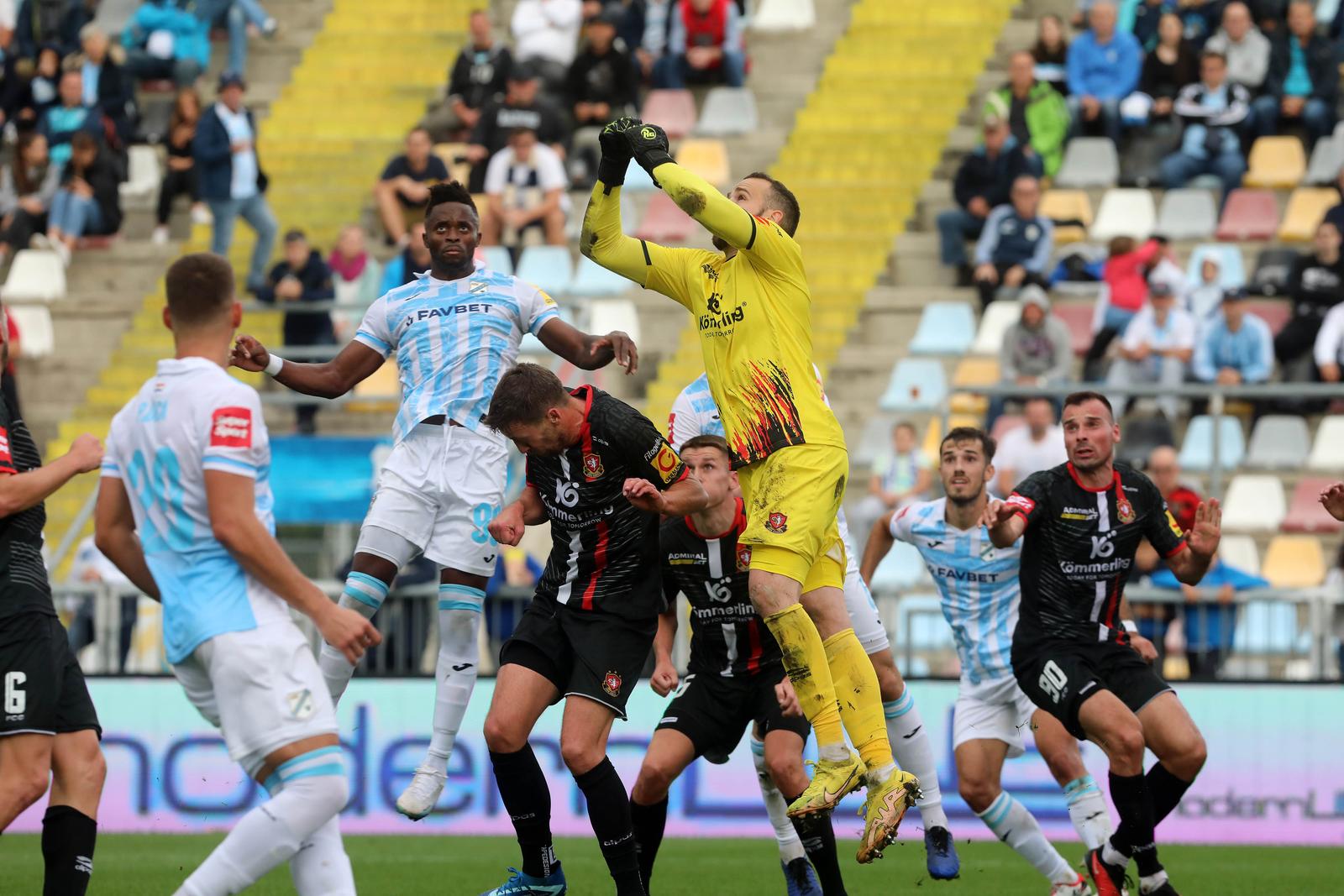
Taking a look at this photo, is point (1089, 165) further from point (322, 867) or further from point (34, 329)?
point (322, 867)

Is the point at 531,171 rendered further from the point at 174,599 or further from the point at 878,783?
the point at 174,599

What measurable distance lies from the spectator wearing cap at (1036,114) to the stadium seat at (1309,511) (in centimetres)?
482

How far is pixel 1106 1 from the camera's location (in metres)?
20.3

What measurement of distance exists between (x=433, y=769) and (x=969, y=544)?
3.35 metres

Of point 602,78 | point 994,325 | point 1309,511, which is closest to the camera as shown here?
point 1309,511

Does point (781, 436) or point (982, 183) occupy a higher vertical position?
point (982, 183)

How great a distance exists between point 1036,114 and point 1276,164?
237 cm

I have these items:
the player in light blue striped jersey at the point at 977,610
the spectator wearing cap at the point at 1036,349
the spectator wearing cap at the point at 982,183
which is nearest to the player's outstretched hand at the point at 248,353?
the player in light blue striped jersey at the point at 977,610

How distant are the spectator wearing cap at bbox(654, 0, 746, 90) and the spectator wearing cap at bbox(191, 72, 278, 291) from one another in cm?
437

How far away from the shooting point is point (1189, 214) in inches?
772

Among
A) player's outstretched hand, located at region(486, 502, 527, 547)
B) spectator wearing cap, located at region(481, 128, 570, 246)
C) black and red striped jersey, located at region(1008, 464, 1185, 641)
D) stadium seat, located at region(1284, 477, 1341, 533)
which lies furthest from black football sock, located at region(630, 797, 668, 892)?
spectator wearing cap, located at region(481, 128, 570, 246)

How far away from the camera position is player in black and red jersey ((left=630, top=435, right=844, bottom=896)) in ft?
31.1

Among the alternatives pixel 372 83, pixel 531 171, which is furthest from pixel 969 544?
pixel 372 83

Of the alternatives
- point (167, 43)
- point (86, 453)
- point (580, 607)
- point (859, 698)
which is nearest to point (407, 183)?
point (167, 43)
